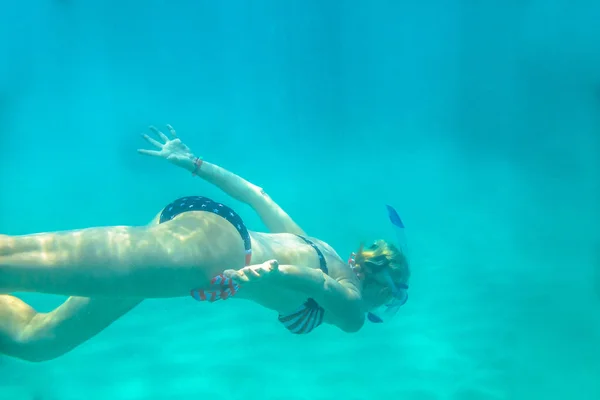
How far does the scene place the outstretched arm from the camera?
4.36 meters

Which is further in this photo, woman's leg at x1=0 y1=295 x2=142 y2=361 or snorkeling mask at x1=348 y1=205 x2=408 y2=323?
snorkeling mask at x1=348 y1=205 x2=408 y2=323

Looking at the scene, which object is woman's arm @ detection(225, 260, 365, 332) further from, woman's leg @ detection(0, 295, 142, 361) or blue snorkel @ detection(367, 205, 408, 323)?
woman's leg @ detection(0, 295, 142, 361)

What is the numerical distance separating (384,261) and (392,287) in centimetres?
23

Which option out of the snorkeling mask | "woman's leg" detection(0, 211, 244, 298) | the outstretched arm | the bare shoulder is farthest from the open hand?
the snorkeling mask

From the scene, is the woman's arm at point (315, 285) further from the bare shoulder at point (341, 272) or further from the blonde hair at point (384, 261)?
the blonde hair at point (384, 261)

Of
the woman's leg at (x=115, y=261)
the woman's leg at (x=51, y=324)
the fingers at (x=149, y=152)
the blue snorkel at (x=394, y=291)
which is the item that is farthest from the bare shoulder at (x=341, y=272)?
the fingers at (x=149, y=152)

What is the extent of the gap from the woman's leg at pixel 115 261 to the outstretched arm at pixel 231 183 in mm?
1289

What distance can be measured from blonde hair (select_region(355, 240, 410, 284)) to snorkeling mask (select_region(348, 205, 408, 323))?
24 millimetres

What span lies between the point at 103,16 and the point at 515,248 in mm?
26796

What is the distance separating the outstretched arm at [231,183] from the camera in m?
4.36

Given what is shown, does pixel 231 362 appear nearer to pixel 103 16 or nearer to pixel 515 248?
pixel 515 248

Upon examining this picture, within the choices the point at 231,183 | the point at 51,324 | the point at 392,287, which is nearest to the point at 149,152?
the point at 231,183

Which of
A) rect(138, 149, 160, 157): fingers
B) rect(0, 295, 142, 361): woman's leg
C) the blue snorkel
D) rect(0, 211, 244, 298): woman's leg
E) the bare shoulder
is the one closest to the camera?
rect(0, 211, 244, 298): woman's leg

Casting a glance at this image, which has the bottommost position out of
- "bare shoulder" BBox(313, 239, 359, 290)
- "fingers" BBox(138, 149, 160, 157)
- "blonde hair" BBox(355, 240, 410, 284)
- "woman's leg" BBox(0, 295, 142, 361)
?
"woman's leg" BBox(0, 295, 142, 361)
